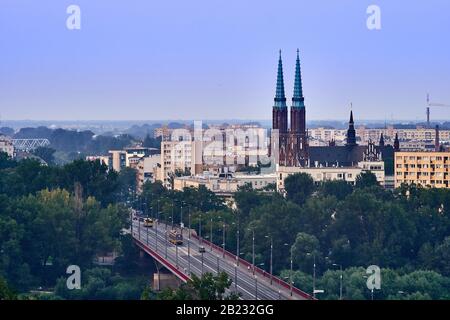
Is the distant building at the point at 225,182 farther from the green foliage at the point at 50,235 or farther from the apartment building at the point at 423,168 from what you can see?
the green foliage at the point at 50,235

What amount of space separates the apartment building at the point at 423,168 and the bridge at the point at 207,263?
10.9 metres

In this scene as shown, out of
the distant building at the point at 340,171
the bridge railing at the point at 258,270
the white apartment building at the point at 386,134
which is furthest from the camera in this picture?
the white apartment building at the point at 386,134

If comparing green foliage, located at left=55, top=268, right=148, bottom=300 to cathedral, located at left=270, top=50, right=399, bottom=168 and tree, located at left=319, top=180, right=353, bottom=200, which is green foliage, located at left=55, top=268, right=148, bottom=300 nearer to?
tree, located at left=319, top=180, right=353, bottom=200

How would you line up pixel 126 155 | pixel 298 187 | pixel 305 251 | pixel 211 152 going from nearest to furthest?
pixel 305 251, pixel 298 187, pixel 211 152, pixel 126 155

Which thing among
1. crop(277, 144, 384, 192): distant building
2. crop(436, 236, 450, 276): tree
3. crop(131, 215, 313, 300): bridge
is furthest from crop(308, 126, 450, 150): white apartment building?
crop(436, 236, 450, 276): tree

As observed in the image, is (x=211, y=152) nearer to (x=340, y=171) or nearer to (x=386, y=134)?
(x=340, y=171)

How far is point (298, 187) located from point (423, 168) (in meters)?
5.20

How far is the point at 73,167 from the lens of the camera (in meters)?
41.1

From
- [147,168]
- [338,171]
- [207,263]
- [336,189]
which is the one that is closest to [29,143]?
[147,168]

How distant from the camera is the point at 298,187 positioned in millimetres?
43781

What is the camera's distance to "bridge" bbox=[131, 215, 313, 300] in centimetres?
2356

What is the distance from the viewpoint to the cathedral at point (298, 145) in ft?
185

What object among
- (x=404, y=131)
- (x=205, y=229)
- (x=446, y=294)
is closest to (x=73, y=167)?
(x=205, y=229)

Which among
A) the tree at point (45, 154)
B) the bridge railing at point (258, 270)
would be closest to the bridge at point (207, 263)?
the bridge railing at point (258, 270)
